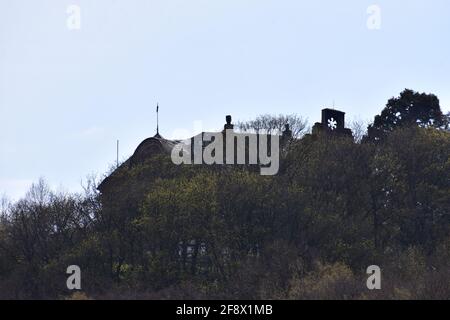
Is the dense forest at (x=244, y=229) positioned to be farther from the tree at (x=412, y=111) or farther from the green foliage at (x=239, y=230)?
the tree at (x=412, y=111)

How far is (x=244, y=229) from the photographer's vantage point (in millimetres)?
35812

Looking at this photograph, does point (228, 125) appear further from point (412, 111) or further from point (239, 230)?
point (239, 230)

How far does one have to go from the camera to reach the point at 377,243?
37.4m

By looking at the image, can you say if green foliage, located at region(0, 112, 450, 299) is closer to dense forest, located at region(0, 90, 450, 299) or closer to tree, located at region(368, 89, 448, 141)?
dense forest, located at region(0, 90, 450, 299)

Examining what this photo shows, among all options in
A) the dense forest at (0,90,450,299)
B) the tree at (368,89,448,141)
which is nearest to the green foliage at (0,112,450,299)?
the dense forest at (0,90,450,299)

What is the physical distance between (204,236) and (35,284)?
7.23 metres

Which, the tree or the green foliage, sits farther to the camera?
the tree

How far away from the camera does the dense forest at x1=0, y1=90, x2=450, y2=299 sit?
31.9m

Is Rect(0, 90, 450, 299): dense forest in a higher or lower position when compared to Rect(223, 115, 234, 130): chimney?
lower

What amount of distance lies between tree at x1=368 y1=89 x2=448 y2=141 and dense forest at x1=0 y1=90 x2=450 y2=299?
13.6 meters

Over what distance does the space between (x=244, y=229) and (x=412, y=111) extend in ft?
86.2

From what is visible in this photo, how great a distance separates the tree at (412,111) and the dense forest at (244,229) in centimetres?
1362
